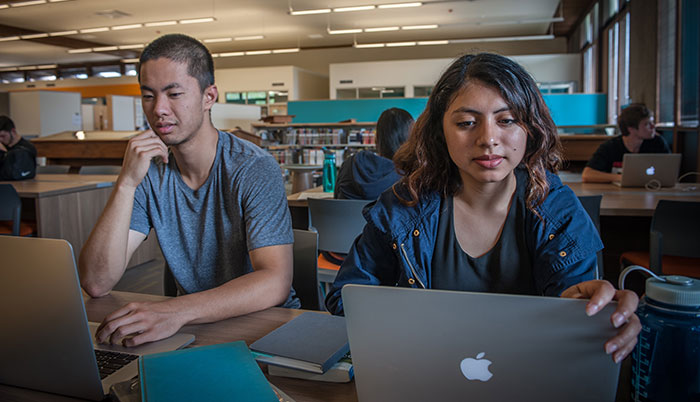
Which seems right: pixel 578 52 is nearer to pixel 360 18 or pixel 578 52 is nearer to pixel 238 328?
pixel 360 18

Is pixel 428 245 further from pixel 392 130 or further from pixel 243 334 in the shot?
pixel 392 130

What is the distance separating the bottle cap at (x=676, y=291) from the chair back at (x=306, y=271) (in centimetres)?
101

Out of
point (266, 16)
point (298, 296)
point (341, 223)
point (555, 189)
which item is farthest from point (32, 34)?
point (555, 189)

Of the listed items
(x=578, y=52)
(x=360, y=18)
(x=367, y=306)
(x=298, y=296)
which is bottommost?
(x=298, y=296)

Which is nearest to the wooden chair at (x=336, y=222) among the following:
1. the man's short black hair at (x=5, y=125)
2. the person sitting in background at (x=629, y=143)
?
the person sitting in background at (x=629, y=143)

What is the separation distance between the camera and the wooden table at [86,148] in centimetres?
709

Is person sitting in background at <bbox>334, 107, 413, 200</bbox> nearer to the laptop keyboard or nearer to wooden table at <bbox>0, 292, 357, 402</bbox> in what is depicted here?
wooden table at <bbox>0, 292, 357, 402</bbox>

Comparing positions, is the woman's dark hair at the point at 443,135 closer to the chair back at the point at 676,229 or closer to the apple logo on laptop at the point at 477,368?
the apple logo on laptop at the point at 477,368

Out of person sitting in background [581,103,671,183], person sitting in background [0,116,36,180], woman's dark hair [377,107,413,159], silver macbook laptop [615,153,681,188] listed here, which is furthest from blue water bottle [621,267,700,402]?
person sitting in background [0,116,36,180]

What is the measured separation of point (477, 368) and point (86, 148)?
7.80m

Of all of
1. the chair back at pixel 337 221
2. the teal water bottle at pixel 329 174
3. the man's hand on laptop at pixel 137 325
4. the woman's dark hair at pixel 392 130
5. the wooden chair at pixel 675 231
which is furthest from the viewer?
the teal water bottle at pixel 329 174

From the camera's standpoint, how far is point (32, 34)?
34.0ft

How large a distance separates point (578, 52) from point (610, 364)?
1115 cm

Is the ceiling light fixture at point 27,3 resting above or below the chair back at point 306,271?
above
